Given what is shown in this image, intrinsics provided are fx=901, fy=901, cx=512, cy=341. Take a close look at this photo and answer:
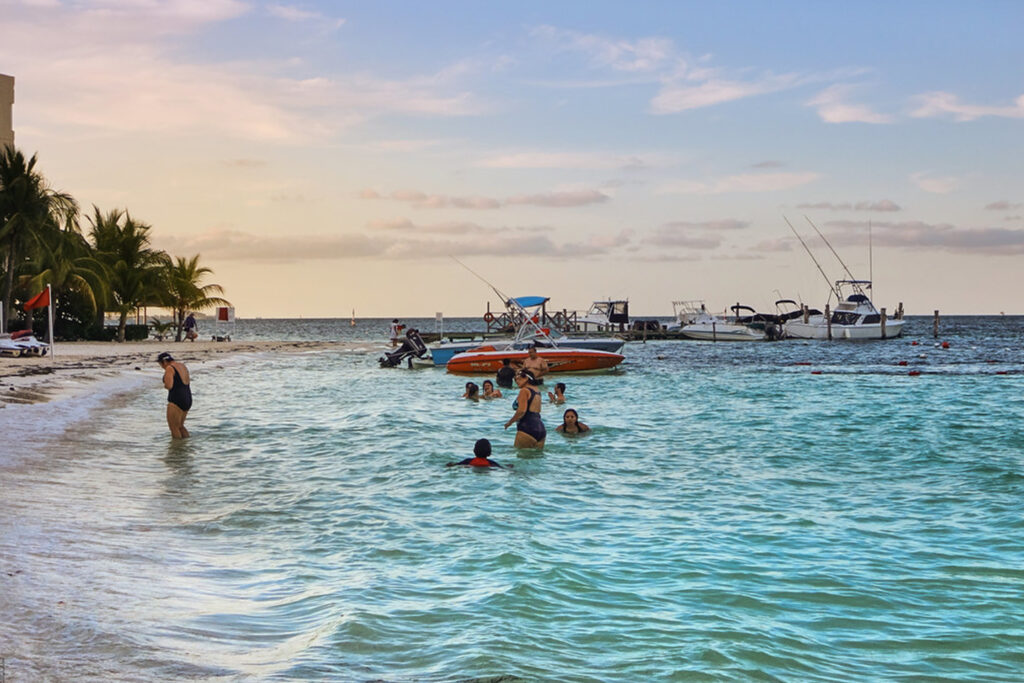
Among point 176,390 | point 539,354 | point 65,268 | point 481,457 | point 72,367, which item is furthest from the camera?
point 65,268

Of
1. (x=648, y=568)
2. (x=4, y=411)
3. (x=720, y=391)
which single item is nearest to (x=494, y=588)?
(x=648, y=568)

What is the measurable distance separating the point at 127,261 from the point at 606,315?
121 ft

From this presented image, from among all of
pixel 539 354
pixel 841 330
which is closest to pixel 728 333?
pixel 841 330

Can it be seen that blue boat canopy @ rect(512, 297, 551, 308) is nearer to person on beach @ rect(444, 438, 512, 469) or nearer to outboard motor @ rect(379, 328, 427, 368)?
outboard motor @ rect(379, 328, 427, 368)

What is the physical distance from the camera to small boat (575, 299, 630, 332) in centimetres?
7144

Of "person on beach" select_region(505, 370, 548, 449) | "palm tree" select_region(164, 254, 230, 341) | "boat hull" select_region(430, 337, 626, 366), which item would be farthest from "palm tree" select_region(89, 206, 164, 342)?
"person on beach" select_region(505, 370, 548, 449)

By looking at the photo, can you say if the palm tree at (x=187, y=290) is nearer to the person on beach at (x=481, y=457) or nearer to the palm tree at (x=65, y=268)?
the palm tree at (x=65, y=268)

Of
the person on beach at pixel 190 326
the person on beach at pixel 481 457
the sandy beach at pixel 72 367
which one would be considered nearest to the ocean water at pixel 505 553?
the person on beach at pixel 481 457

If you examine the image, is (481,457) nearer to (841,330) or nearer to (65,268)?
(65,268)

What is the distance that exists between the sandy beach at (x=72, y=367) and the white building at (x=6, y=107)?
13.5 metres

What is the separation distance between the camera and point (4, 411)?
1720 cm

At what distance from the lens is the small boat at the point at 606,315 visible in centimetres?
7144

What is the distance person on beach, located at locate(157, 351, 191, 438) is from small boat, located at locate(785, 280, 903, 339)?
61.0 meters

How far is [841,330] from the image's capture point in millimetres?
69000
